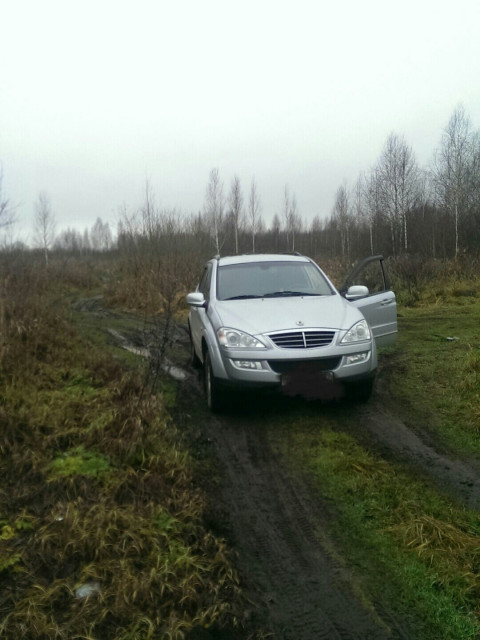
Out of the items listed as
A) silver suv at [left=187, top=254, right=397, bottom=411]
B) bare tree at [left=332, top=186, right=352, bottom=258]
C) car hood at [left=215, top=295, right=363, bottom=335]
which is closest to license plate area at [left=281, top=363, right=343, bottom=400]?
silver suv at [left=187, top=254, right=397, bottom=411]

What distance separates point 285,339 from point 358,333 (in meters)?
0.85

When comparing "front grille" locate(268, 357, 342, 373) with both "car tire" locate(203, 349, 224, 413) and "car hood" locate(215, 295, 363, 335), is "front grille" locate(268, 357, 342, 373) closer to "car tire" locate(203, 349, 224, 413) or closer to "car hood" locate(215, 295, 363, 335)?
"car hood" locate(215, 295, 363, 335)

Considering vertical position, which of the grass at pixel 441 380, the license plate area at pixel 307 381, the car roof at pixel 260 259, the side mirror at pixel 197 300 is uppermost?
the car roof at pixel 260 259

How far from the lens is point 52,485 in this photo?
3.95 meters

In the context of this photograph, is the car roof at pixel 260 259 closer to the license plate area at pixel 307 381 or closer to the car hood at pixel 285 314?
the car hood at pixel 285 314

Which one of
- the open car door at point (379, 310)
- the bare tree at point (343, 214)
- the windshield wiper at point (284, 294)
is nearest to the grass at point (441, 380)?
the open car door at point (379, 310)

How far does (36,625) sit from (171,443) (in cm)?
242

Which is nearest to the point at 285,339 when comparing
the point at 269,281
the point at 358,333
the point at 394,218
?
the point at 358,333

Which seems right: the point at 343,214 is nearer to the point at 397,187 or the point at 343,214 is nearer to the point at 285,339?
the point at 397,187

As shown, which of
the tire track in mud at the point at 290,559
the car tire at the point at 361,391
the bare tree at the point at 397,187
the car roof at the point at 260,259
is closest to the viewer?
the tire track in mud at the point at 290,559

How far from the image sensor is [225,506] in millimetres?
3982

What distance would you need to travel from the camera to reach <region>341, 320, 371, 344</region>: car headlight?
5.84m

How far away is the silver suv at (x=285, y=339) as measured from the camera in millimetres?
5613

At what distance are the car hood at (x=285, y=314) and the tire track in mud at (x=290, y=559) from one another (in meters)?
1.40
